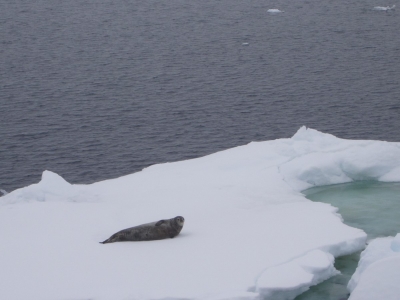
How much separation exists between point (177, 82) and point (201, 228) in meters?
27.4

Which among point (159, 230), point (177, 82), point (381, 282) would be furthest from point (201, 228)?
point (177, 82)

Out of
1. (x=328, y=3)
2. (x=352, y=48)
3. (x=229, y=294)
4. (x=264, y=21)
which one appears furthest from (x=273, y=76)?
(x=229, y=294)

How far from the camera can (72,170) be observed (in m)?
28.1

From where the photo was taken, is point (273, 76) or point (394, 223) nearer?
point (394, 223)

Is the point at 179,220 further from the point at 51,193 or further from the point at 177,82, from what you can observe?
the point at 177,82

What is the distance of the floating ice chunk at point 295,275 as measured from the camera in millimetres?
10742

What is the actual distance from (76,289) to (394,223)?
7.60 metres

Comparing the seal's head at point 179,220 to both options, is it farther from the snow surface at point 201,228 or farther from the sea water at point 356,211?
the sea water at point 356,211

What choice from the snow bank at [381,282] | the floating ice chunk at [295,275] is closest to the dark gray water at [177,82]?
→ the floating ice chunk at [295,275]

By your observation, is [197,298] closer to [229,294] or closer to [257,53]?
[229,294]

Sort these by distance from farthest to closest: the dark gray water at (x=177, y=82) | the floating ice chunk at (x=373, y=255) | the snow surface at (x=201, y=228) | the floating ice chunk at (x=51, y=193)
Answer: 1. the dark gray water at (x=177, y=82)
2. the floating ice chunk at (x=51, y=193)
3. the floating ice chunk at (x=373, y=255)
4. the snow surface at (x=201, y=228)

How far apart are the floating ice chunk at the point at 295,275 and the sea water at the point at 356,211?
0.24 m

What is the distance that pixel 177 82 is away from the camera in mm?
40344

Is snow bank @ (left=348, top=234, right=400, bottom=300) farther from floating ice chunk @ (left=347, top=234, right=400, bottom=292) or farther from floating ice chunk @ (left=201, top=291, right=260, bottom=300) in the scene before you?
floating ice chunk @ (left=201, top=291, right=260, bottom=300)
